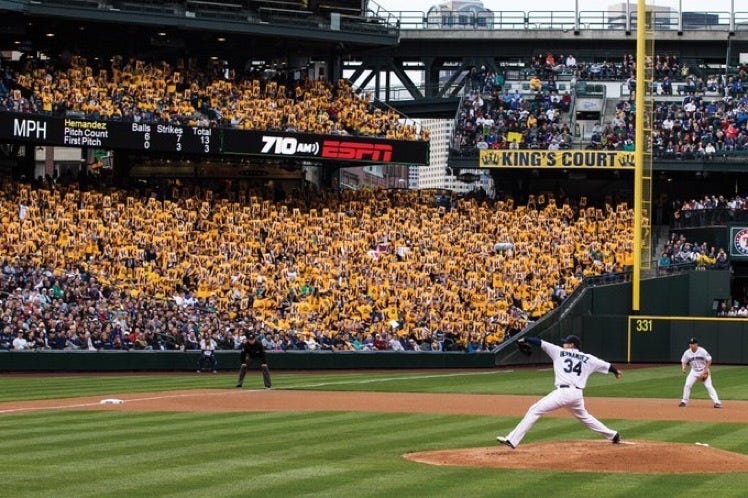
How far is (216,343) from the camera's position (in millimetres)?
38094

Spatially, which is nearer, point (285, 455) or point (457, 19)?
point (285, 455)

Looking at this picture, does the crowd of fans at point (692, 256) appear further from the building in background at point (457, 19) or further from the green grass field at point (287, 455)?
the green grass field at point (287, 455)

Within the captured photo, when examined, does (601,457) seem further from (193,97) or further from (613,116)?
(613,116)

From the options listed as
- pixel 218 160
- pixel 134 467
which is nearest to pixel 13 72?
pixel 218 160

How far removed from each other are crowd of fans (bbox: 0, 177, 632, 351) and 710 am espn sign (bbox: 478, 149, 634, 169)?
192 centimetres

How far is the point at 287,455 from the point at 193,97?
110 feet

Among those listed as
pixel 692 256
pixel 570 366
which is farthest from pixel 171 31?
pixel 570 366

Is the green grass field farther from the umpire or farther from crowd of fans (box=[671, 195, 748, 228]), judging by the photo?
crowd of fans (box=[671, 195, 748, 228])

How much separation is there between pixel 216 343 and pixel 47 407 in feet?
45.6

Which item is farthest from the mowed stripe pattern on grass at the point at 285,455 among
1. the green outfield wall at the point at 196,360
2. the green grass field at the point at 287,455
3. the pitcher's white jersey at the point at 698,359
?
the green outfield wall at the point at 196,360

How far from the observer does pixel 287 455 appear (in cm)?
1639

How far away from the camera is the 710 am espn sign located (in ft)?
165

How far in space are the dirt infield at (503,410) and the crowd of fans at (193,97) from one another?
19.0 metres

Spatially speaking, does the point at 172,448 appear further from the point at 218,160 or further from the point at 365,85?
the point at 365,85
